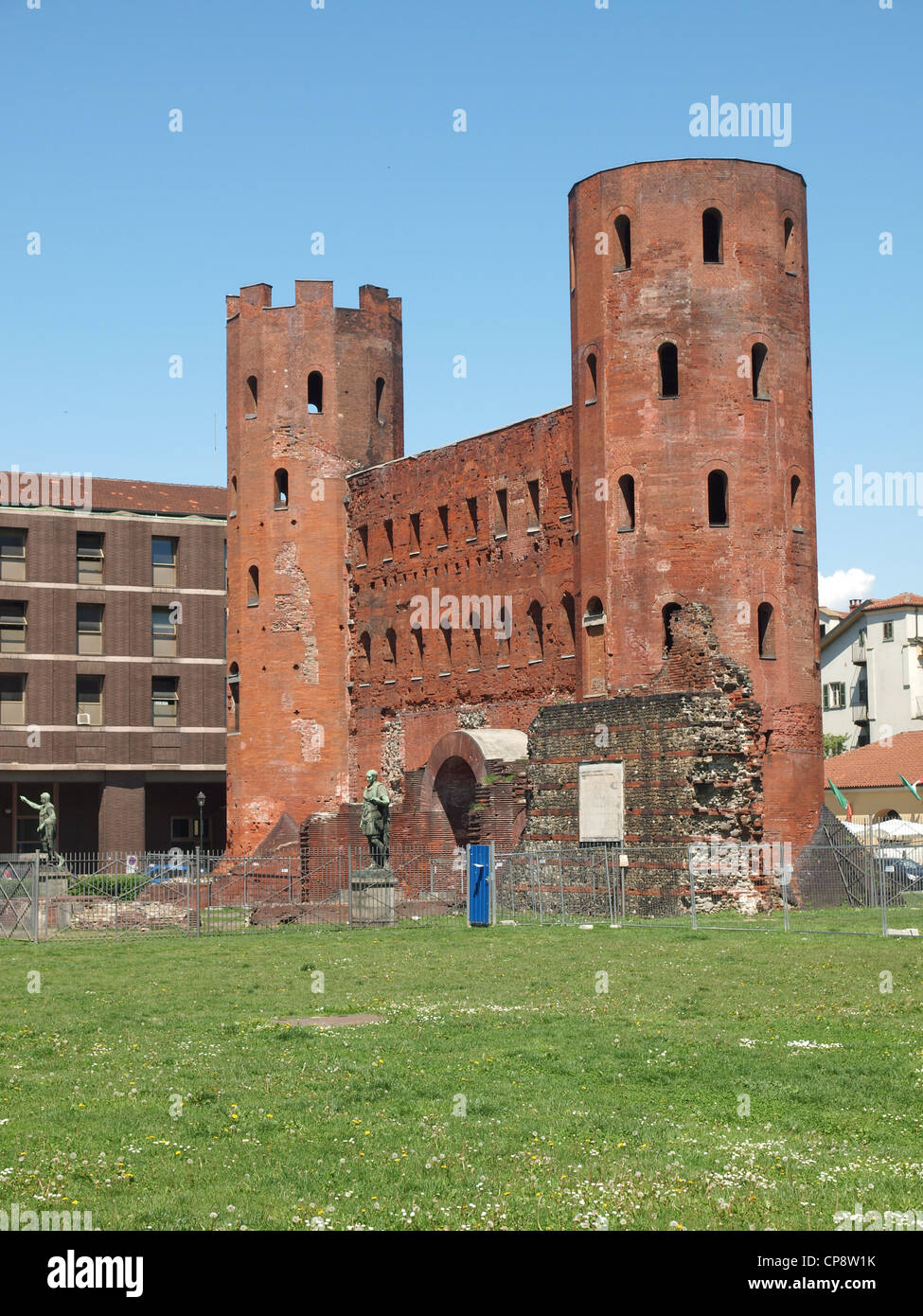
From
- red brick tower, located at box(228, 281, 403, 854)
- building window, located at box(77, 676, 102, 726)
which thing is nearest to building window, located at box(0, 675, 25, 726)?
building window, located at box(77, 676, 102, 726)

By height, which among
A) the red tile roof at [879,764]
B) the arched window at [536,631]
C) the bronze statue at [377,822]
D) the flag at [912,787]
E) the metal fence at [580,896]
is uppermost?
the arched window at [536,631]

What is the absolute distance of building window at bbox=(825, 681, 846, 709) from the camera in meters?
86.2

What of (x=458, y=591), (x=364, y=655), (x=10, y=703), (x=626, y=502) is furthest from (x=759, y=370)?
(x=10, y=703)

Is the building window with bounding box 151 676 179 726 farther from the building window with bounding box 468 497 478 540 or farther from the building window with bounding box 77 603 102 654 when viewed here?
the building window with bounding box 468 497 478 540

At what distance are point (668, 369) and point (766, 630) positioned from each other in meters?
7.21

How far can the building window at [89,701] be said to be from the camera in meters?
65.8

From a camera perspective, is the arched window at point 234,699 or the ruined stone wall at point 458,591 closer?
the ruined stone wall at point 458,591

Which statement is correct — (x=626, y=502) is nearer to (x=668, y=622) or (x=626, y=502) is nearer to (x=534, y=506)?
(x=668, y=622)

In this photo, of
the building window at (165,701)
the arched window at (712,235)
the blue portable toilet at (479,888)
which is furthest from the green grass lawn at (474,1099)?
the building window at (165,701)

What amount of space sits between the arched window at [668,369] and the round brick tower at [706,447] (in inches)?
2.1

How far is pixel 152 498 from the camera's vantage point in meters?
70.1

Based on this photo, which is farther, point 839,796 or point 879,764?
point 879,764

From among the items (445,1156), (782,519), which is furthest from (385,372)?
(445,1156)

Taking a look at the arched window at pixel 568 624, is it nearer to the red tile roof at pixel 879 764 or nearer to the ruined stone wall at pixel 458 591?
the ruined stone wall at pixel 458 591
